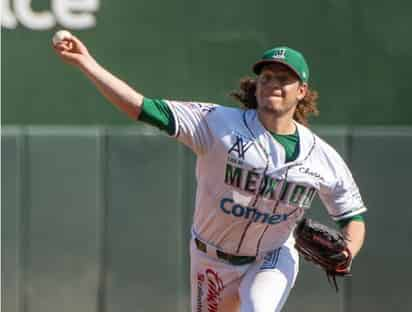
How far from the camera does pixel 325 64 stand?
6875mm

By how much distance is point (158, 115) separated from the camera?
4652 millimetres

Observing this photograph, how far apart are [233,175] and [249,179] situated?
0.07 m

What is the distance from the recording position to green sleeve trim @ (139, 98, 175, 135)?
4602 mm

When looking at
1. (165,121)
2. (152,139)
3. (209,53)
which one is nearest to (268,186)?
(165,121)

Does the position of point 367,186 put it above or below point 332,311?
above

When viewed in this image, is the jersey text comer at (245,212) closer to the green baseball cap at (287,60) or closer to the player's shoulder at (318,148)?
the player's shoulder at (318,148)

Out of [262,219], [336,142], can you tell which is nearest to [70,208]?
[336,142]

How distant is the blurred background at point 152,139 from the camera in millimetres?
6781

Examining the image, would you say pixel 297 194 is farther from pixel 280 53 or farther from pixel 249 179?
pixel 280 53

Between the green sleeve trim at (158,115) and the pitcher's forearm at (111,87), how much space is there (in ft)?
0.14

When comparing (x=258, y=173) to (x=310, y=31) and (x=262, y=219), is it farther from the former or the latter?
(x=310, y=31)

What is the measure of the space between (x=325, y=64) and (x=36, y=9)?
170 centimetres

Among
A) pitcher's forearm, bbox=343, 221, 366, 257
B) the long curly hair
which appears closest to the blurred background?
the long curly hair

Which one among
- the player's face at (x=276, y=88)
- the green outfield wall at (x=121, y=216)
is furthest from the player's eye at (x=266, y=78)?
the green outfield wall at (x=121, y=216)
